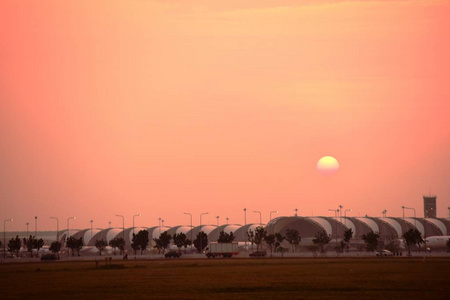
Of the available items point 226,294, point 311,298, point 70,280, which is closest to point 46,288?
point 70,280

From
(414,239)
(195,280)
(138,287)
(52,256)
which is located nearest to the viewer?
(138,287)

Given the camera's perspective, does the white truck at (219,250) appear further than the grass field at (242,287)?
Yes

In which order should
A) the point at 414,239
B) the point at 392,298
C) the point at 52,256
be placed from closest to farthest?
1. the point at 392,298
2. the point at 52,256
3. the point at 414,239

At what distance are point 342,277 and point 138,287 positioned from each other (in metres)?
20.6

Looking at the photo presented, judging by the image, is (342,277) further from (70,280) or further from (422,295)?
(70,280)

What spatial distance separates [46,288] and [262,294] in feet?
62.8

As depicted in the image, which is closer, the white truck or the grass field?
the grass field

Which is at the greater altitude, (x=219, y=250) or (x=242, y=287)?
(x=242, y=287)

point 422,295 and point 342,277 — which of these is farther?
point 342,277

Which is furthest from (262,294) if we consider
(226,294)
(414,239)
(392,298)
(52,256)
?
(414,239)

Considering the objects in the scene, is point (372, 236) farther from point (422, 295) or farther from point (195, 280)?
point (422, 295)

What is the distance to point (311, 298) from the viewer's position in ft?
152

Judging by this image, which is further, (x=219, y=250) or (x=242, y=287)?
(x=219, y=250)

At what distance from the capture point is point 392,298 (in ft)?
150
